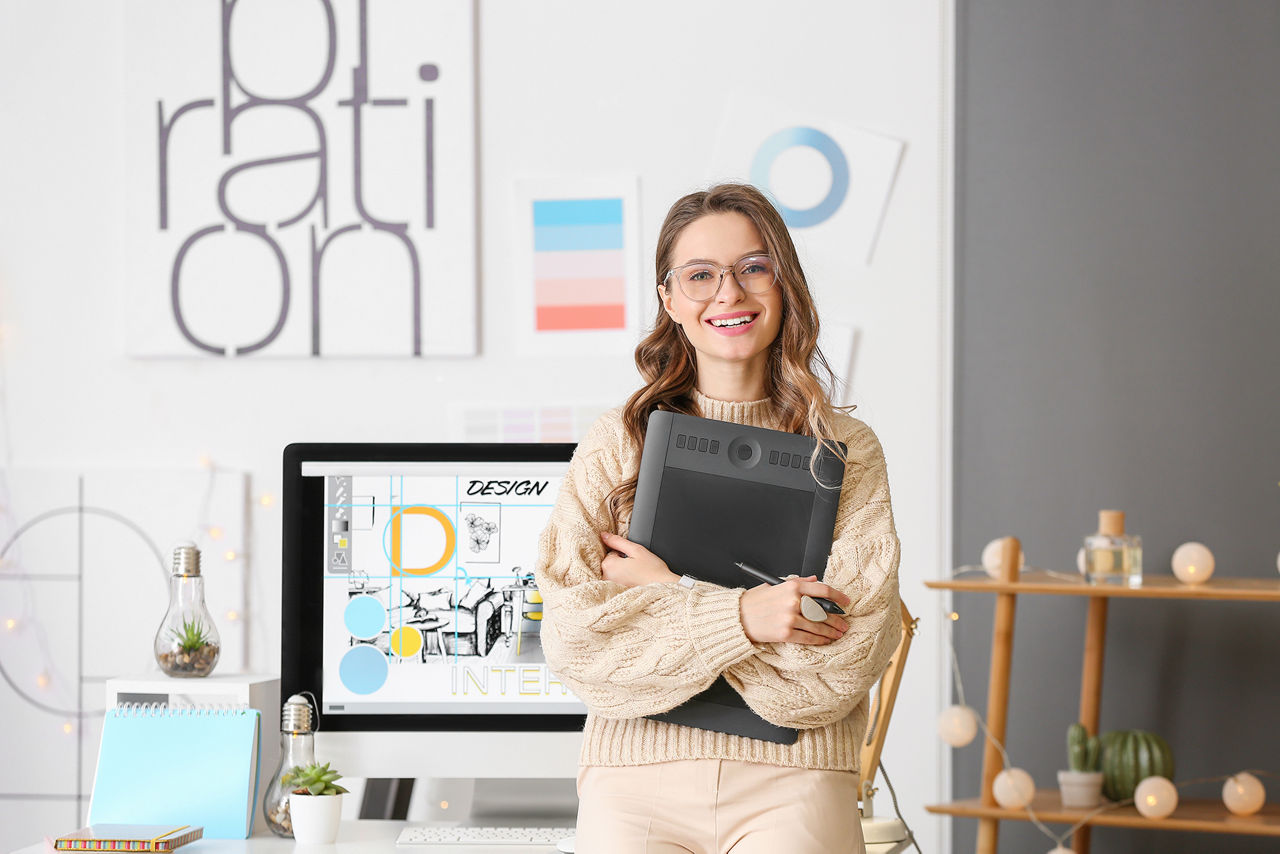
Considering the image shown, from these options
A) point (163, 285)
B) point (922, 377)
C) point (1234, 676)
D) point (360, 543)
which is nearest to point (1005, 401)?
point (922, 377)

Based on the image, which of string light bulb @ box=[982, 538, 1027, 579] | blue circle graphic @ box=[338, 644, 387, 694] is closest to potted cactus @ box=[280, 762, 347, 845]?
blue circle graphic @ box=[338, 644, 387, 694]

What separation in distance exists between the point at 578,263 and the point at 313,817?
1147 millimetres

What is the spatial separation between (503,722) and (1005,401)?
3.84 feet

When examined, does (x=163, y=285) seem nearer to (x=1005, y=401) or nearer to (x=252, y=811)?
(x=252, y=811)

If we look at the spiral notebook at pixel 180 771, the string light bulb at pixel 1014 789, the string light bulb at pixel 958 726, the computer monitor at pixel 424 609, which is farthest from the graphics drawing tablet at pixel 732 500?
the string light bulb at pixel 1014 789

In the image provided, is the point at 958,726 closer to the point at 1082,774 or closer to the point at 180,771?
the point at 1082,774

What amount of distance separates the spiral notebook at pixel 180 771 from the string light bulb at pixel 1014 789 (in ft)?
3.80

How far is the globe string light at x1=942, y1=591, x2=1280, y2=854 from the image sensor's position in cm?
173

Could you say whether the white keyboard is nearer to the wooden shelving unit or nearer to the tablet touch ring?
the tablet touch ring

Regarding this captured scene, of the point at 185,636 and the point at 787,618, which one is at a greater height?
the point at 787,618

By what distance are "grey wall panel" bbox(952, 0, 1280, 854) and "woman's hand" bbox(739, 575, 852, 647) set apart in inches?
43.9

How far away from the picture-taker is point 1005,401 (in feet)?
6.70

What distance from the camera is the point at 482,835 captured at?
4.22ft

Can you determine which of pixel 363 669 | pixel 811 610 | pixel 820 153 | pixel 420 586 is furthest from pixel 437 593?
pixel 820 153
